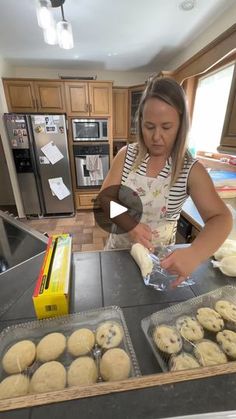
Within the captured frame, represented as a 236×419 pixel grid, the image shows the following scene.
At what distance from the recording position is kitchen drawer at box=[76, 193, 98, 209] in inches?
131

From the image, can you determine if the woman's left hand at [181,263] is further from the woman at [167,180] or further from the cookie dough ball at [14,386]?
the cookie dough ball at [14,386]

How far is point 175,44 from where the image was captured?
2377mm

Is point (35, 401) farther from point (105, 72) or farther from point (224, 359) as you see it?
point (105, 72)

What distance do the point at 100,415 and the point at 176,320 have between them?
0.26 metres

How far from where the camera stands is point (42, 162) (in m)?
2.92

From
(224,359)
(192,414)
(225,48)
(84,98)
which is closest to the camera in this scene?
(192,414)

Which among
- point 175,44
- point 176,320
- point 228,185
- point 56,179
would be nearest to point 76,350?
point 176,320

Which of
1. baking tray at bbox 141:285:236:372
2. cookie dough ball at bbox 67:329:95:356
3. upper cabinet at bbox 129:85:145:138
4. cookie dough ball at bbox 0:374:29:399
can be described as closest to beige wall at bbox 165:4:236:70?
upper cabinet at bbox 129:85:145:138

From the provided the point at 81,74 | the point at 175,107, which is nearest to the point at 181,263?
the point at 175,107

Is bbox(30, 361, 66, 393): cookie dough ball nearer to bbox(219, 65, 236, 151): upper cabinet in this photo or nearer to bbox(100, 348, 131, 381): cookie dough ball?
bbox(100, 348, 131, 381): cookie dough ball

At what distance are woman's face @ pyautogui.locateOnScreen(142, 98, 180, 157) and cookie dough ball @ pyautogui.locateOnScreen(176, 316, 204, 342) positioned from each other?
1.76 ft

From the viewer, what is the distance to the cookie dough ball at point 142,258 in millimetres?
643

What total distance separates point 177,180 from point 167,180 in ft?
0.15

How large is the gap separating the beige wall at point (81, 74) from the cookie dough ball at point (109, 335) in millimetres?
3606
